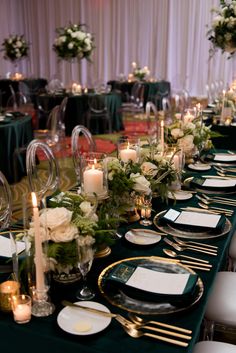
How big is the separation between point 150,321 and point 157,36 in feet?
37.9

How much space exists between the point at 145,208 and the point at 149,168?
24 centimetres

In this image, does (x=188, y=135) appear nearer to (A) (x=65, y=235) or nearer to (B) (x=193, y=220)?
(B) (x=193, y=220)

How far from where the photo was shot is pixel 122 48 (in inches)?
490

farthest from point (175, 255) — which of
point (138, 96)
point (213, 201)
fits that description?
point (138, 96)

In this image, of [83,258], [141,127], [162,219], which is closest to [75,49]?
[141,127]

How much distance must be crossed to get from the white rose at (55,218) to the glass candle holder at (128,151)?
0.90m

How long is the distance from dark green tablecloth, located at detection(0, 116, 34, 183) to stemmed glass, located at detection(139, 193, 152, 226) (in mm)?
3034

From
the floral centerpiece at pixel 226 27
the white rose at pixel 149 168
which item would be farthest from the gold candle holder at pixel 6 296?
the floral centerpiece at pixel 226 27

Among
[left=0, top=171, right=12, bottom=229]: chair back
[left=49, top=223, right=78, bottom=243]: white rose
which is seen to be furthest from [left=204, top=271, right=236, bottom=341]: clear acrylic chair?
A: [left=0, top=171, right=12, bottom=229]: chair back

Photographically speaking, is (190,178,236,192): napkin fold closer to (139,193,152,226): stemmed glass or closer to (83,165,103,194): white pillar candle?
(139,193,152,226): stemmed glass

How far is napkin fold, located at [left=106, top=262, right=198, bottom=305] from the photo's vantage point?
1.31 m

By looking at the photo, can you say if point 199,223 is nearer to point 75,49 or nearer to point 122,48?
point 75,49

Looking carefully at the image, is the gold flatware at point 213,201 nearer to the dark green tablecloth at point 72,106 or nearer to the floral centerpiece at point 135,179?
the floral centerpiece at point 135,179

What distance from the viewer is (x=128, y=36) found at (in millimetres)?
12281
